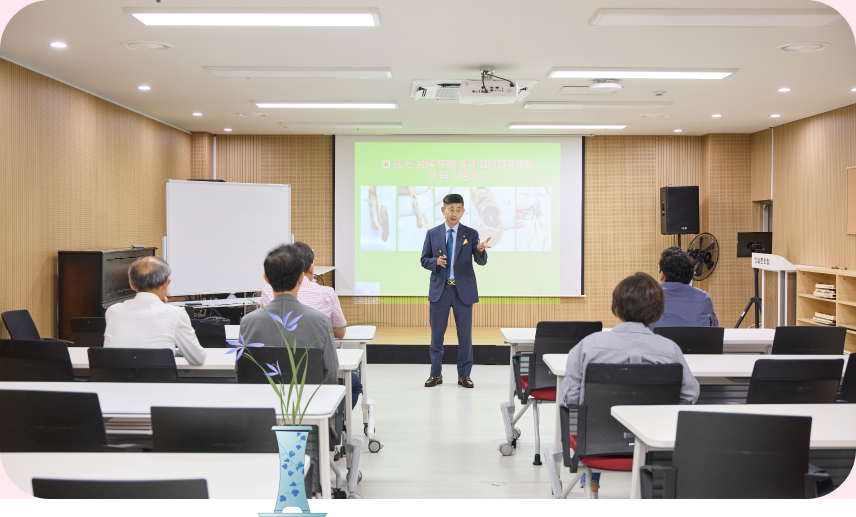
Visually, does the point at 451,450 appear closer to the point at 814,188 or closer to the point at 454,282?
the point at 454,282

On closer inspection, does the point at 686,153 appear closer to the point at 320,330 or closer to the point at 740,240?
the point at 740,240

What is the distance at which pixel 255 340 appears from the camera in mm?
3068

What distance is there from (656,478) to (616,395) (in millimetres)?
574

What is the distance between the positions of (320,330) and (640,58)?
3.63 metres

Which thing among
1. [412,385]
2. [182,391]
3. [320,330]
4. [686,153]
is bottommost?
[412,385]

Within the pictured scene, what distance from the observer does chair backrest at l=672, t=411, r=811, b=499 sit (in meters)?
1.94

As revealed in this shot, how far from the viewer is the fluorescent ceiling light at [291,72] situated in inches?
217

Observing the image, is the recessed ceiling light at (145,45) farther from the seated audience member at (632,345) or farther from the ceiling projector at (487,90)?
the seated audience member at (632,345)

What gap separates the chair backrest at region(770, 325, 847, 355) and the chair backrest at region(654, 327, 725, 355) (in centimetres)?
40

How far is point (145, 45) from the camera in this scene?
4.74 m

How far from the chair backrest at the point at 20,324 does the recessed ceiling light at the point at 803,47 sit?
6145 mm

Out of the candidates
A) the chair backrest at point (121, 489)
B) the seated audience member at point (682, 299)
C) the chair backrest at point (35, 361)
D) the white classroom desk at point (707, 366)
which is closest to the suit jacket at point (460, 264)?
the seated audience member at point (682, 299)

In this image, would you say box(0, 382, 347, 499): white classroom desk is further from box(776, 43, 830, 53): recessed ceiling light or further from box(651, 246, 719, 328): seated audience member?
box(776, 43, 830, 53): recessed ceiling light

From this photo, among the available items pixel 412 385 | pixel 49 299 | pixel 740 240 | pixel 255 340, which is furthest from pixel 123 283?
pixel 740 240
